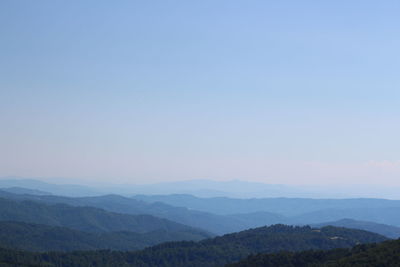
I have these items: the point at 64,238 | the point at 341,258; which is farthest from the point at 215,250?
the point at 64,238

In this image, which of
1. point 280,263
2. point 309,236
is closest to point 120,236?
point 309,236

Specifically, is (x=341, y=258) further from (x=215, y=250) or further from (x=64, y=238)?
(x=64, y=238)

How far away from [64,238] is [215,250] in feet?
204

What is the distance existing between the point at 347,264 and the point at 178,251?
214ft

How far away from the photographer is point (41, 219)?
19475 cm

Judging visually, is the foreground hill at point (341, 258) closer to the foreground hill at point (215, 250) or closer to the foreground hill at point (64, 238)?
the foreground hill at point (215, 250)

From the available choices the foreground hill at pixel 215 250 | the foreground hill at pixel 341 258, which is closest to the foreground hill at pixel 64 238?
the foreground hill at pixel 215 250

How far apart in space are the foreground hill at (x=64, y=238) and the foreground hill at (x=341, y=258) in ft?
285

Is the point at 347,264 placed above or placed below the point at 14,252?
above

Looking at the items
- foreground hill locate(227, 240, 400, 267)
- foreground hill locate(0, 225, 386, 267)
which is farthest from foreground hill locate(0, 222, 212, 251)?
foreground hill locate(227, 240, 400, 267)

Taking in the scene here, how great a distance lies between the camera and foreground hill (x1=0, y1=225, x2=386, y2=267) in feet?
312

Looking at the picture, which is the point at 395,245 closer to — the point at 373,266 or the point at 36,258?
the point at 373,266

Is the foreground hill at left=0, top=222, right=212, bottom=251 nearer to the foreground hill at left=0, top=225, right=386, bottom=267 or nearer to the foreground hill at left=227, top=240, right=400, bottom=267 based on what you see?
the foreground hill at left=0, top=225, right=386, bottom=267

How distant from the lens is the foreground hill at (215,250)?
95.1 m
